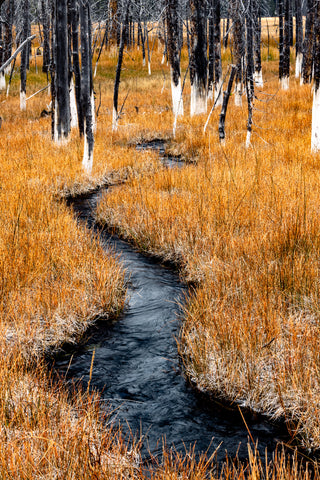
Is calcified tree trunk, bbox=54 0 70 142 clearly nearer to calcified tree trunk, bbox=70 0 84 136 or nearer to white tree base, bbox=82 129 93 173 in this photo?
calcified tree trunk, bbox=70 0 84 136

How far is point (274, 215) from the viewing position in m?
4.87

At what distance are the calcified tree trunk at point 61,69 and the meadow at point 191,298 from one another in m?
2.00

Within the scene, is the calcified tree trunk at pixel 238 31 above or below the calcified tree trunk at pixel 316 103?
above

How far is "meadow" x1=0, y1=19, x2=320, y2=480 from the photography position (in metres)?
2.18

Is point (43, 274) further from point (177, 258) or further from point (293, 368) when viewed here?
point (293, 368)

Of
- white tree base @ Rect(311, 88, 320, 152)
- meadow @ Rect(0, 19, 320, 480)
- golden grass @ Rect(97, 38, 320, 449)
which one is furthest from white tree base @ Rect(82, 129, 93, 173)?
white tree base @ Rect(311, 88, 320, 152)

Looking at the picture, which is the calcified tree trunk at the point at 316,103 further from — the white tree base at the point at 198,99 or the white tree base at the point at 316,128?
the white tree base at the point at 198,99

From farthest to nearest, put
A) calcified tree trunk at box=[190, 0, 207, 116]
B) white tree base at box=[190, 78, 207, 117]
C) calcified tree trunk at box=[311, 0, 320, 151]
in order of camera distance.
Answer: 1. white tree base at box=[190, 78, 207, 117]
2. calcified tree trunk at box=[190, 0, 207, 116]
3. calcified tree trunk at box=[311, 0, 320, 151]

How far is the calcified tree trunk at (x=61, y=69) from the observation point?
33.9ft

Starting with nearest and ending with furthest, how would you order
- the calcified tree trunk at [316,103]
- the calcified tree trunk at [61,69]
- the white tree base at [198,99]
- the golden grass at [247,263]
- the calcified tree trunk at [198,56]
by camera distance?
the golden grass at [247,263] → the calcified tree trunk at [316,103] → the calcified tree trunk at [61,69] → the calcified tree trunk at [198,56] → the white tree base at [198,99]

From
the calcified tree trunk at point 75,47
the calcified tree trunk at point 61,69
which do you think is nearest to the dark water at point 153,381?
the calcified tree trunk at point 61,69

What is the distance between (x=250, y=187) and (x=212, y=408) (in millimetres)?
3537

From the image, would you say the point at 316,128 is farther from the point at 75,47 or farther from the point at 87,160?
the point at 75,47

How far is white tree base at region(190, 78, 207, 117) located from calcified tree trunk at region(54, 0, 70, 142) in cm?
455
